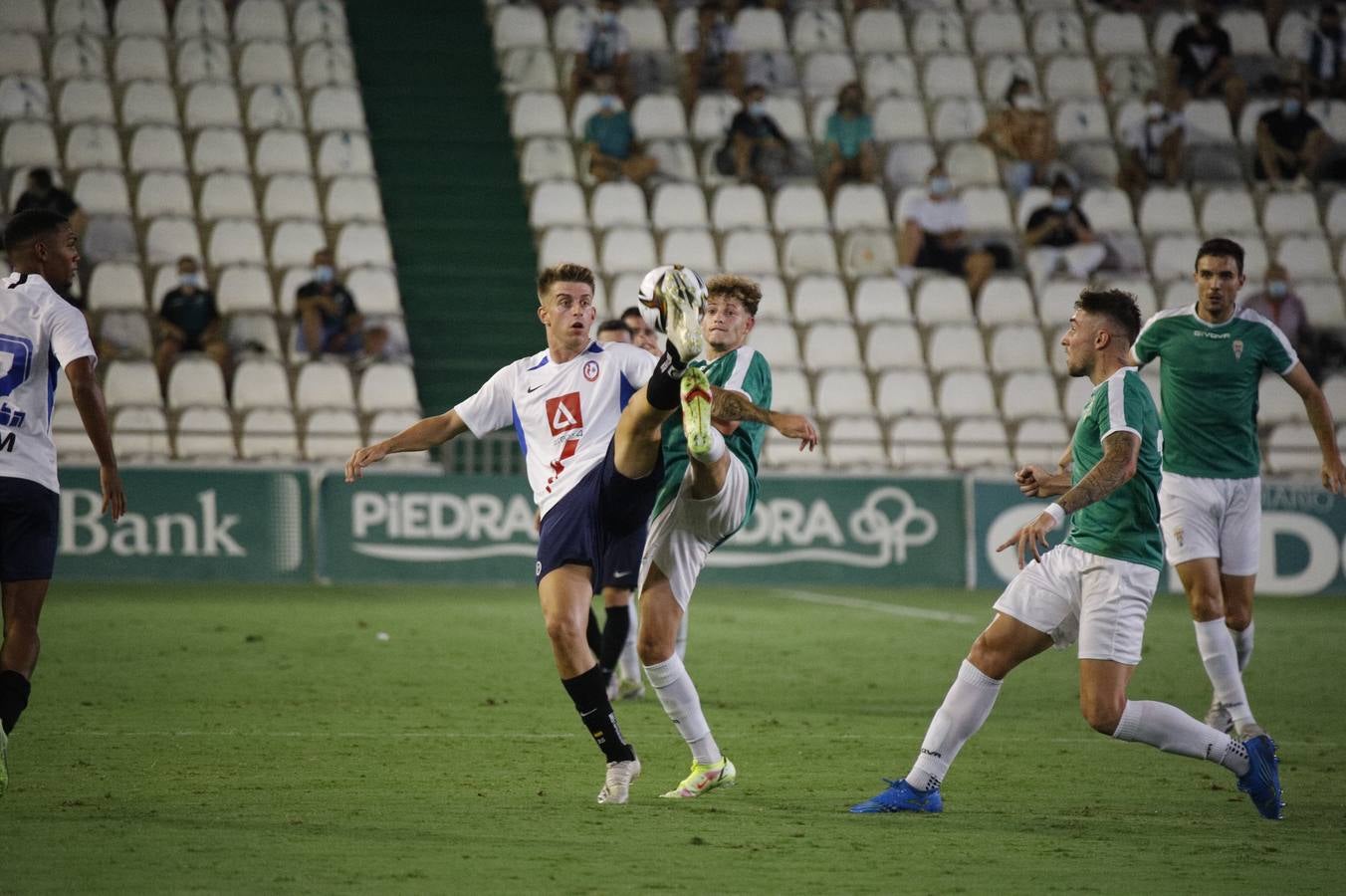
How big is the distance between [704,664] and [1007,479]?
21.9ft

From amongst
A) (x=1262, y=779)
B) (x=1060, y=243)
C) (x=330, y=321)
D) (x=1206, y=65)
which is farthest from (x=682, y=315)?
(x=1206, y=65)

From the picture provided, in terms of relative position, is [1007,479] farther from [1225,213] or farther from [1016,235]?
[1225,213]

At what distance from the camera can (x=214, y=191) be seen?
20.1 m

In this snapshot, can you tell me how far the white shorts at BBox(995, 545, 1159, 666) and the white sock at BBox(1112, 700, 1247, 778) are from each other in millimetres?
206

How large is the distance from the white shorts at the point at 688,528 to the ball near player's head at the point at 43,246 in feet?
8.47

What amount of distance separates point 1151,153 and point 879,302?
4.94 metres

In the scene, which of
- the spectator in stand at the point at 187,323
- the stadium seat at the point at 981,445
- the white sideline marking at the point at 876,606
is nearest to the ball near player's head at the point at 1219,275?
the white sideline marking at the point at 876,606

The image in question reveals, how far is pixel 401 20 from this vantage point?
953 inches

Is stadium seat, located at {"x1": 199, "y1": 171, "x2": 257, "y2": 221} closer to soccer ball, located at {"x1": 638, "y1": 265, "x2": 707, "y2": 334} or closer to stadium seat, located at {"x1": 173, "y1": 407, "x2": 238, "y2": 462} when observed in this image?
stadium seat, located at {"x1": 173, "y1": 407, "x2": 238, "y2": 462}

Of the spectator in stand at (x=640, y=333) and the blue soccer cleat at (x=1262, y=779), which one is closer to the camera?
the blue soccer cleat at (x=1262, y=779)

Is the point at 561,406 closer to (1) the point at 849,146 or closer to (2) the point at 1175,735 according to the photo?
(2) the point at 1175,735

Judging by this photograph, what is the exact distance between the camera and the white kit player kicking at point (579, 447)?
22.7 ft

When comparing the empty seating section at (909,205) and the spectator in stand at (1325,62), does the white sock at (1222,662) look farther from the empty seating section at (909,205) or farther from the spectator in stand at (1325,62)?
the spectator in stand at (1325,62)

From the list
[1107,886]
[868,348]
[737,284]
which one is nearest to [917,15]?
[868,348]
